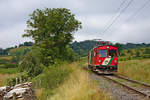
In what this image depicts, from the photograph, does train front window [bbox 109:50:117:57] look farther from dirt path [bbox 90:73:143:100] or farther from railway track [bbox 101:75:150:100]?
dirt path [bbox 90:73:143:100]

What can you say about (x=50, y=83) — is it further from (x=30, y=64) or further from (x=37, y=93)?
(x=30, y=64)

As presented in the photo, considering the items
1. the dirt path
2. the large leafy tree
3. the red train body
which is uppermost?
the large leafy tree

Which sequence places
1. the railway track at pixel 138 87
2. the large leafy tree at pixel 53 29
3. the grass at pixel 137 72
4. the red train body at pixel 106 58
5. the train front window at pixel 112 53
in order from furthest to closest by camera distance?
the large leafy tree at pixel 53 29, the train front window at pixel 112 53, the red train body at pixel 106 58, the grass at pixel 137 72, the railway track at pixel 138 87

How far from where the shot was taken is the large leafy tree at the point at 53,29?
843 inches

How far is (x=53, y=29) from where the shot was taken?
71.2 feet

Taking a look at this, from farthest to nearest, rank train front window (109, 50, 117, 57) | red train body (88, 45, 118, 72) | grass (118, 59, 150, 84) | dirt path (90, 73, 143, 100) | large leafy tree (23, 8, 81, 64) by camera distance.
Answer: large leafy tree (23, 8, 81, 64)
train front window (109, 50, 117, 57)
red train body (88, 45, 118, 72)
grass (118, 59, 150, 84)
dirt path (90, 73, 143, 100)

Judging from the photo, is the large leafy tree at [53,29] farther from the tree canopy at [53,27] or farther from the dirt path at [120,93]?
the dirt path at [120,93]

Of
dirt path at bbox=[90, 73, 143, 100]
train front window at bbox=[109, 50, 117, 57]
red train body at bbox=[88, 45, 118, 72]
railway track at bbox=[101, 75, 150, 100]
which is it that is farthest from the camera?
train front window at bbox=[109, 50, 117, 57]

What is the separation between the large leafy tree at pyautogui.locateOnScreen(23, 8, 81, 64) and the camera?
70.2 feet

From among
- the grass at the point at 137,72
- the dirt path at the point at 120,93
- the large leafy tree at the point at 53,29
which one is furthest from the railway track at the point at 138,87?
the large leafy tree at the point at 53,29

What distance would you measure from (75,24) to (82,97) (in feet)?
61.4

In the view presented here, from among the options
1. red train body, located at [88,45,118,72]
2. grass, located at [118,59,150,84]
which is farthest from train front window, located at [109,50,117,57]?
grass, located at [118,59,150,84]

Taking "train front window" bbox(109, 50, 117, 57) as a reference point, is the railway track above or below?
below

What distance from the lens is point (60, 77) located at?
1219 centimetres
